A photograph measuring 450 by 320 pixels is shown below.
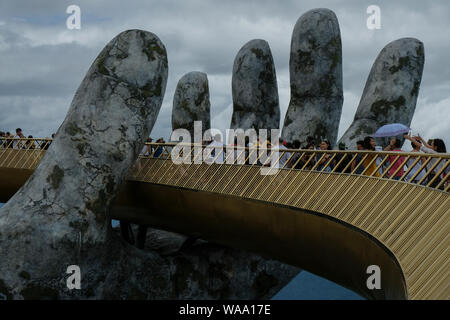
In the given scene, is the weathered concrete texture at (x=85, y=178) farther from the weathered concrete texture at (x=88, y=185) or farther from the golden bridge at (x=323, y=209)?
the golden bridge at (x=323, y=209)

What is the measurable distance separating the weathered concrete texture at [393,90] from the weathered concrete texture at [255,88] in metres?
4.03

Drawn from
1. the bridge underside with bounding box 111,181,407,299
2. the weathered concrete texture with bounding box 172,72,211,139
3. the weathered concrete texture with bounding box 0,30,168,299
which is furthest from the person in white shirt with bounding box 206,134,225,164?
the weathered concrete texture with bounding box 172,72,211,139

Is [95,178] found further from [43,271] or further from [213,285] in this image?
[213,285]

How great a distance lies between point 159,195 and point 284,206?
Result: 3.96m

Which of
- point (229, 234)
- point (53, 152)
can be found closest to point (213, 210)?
point (229, 234)

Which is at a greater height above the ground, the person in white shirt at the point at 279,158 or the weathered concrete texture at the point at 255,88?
the weathered concrete texture at the point at 255,88

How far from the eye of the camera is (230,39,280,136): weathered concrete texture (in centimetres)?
2173

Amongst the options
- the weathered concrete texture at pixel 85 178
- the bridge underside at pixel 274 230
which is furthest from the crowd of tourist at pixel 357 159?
the weathered concrete texture at pixel 85 178

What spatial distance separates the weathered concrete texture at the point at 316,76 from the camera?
18797 millimetres

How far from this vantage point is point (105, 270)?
12242 millimetres

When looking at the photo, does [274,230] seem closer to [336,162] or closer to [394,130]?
[336,162]

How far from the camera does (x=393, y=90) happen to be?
18.0 m

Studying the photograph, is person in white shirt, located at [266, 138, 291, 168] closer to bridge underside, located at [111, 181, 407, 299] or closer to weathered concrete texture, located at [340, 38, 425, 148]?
bridge underside, located at [111, 181, 407, 299]

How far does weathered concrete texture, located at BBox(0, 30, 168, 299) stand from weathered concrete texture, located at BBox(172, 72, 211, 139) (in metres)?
11.1
